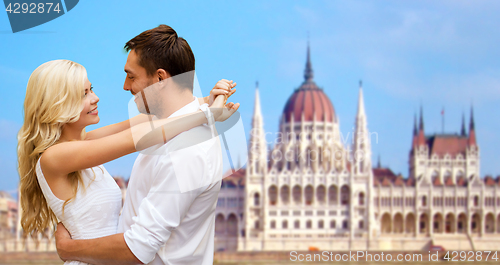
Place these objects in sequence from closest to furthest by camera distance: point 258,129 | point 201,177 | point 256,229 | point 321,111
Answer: point 201,177, point 256,229, point 258,129, point 321,111

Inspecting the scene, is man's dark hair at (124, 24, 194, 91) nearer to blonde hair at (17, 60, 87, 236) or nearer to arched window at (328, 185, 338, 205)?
blonde hair at (17, 60, 87, 236)

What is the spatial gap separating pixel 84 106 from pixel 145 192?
0.24 metres

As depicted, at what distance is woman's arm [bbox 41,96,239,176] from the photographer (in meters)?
0.95

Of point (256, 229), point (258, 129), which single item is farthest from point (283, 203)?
point (258, 129)

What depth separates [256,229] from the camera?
24.3 m

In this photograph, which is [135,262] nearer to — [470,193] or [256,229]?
[256,229]

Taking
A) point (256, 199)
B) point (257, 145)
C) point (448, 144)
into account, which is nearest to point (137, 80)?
point (256, 199)

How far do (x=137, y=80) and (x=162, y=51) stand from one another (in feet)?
0.27

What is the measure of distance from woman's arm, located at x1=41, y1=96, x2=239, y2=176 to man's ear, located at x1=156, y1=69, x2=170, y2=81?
83 mm

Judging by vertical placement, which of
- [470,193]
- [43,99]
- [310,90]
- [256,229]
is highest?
[310,90]

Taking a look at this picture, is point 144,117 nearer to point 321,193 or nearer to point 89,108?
point 89,108

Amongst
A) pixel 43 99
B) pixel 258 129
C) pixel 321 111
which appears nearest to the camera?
pixel 43 99

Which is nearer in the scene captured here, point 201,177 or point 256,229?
point 201,177

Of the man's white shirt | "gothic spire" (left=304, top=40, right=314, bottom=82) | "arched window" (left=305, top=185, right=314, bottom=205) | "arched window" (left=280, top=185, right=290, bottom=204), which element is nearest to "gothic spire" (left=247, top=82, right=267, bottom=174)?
"arched window" (left=280, top=185, right=290, bottom=204)
